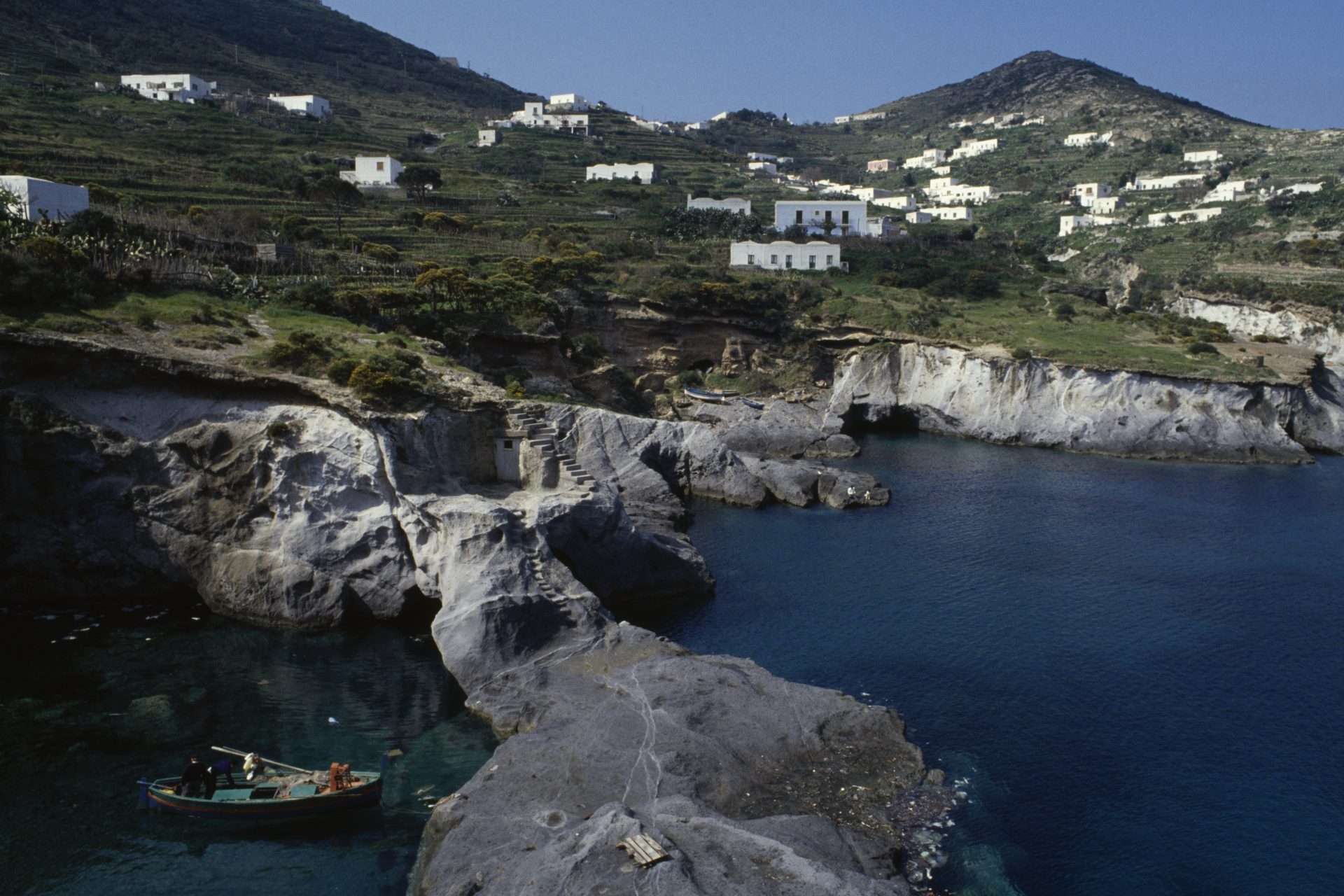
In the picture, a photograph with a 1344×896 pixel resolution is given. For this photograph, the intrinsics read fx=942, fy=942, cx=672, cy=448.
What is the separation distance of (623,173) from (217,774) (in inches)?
4210

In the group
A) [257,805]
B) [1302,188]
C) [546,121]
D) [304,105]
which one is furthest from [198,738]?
[546,121]

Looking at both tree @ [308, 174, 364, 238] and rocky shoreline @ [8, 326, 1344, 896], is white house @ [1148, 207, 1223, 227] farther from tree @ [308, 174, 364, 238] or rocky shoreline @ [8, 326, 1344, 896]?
tree @ [308, 174, 364, 238]

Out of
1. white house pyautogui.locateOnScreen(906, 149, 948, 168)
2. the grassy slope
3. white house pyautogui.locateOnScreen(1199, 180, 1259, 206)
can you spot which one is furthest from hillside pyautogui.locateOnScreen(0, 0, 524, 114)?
white house pyautogui.locateOnScreen(1199, 180, 1259, 206)

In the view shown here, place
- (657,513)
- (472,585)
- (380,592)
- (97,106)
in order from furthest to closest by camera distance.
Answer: (97,106) → (657,513) → (380,592) → (472,585)

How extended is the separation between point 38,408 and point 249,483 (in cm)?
715

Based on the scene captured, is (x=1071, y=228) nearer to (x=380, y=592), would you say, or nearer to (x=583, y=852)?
(x=380, y=592)

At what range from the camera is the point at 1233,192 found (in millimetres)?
125938

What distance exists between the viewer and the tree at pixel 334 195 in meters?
77.5

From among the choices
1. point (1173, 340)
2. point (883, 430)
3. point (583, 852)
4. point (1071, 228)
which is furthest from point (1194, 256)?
point (583, 852)

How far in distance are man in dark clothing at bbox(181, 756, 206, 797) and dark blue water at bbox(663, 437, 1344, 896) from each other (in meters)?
15.1

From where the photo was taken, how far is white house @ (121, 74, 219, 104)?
354ft

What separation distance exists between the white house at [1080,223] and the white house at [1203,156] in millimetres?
33015

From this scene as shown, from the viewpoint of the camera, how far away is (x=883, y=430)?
71.3m

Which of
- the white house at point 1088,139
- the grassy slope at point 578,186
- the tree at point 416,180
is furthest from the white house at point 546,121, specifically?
the white house at point 1088,139
